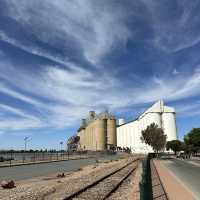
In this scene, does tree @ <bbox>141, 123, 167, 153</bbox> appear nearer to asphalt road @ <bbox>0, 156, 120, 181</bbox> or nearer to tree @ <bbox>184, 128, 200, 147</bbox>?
tree @ <bbox>184, 128, 200, 147</bbox>

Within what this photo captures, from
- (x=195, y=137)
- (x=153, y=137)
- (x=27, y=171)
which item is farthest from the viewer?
(x=195, y=137)

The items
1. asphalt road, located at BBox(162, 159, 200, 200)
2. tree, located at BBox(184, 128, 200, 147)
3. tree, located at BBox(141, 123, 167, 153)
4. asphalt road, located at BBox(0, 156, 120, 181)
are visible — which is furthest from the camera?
tree, located at BBox(184, 128, 200, 147)

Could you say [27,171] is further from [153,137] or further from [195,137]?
[195,137]

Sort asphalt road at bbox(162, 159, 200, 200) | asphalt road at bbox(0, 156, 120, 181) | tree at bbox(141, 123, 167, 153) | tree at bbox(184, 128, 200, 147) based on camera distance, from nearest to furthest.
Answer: asphalt road at bbox(162, 159, 200, 200)
asphalt road at bbox(0, 156, 120, 181)
tree at bbox(141, 123, 167, 153)
tree at bbox(184, 128, 200, 147)

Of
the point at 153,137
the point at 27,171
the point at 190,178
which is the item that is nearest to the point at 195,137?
the point at 153,137

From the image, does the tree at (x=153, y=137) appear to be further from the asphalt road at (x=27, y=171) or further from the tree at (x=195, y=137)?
the asphalt road at (x=27, y=171)

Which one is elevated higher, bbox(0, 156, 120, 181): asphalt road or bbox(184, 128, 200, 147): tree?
bbox(184, 128, 200, 147): tree

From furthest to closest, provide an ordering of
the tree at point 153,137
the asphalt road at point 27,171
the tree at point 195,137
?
the tree at point 195,137
the tree at point 153,137
the asphalt road at point 27,171

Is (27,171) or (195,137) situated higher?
(195,137)

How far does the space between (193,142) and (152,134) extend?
11305 mm

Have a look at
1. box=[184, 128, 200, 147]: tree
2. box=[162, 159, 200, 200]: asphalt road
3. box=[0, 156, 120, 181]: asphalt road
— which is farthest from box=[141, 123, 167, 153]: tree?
box=[162, 159, 200, 200]: asphalt road

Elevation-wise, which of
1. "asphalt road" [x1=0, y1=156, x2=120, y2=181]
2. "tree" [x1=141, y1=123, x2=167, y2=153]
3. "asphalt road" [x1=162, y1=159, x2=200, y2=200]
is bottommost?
"asphalt road" [x1=162, y1=159, x2=200, y2=200]

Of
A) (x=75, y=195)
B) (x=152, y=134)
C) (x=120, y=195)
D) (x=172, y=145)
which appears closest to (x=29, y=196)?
(x=75, y=195)

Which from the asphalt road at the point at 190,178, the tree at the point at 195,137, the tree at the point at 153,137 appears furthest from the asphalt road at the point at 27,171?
the tree at the point at 195,137
